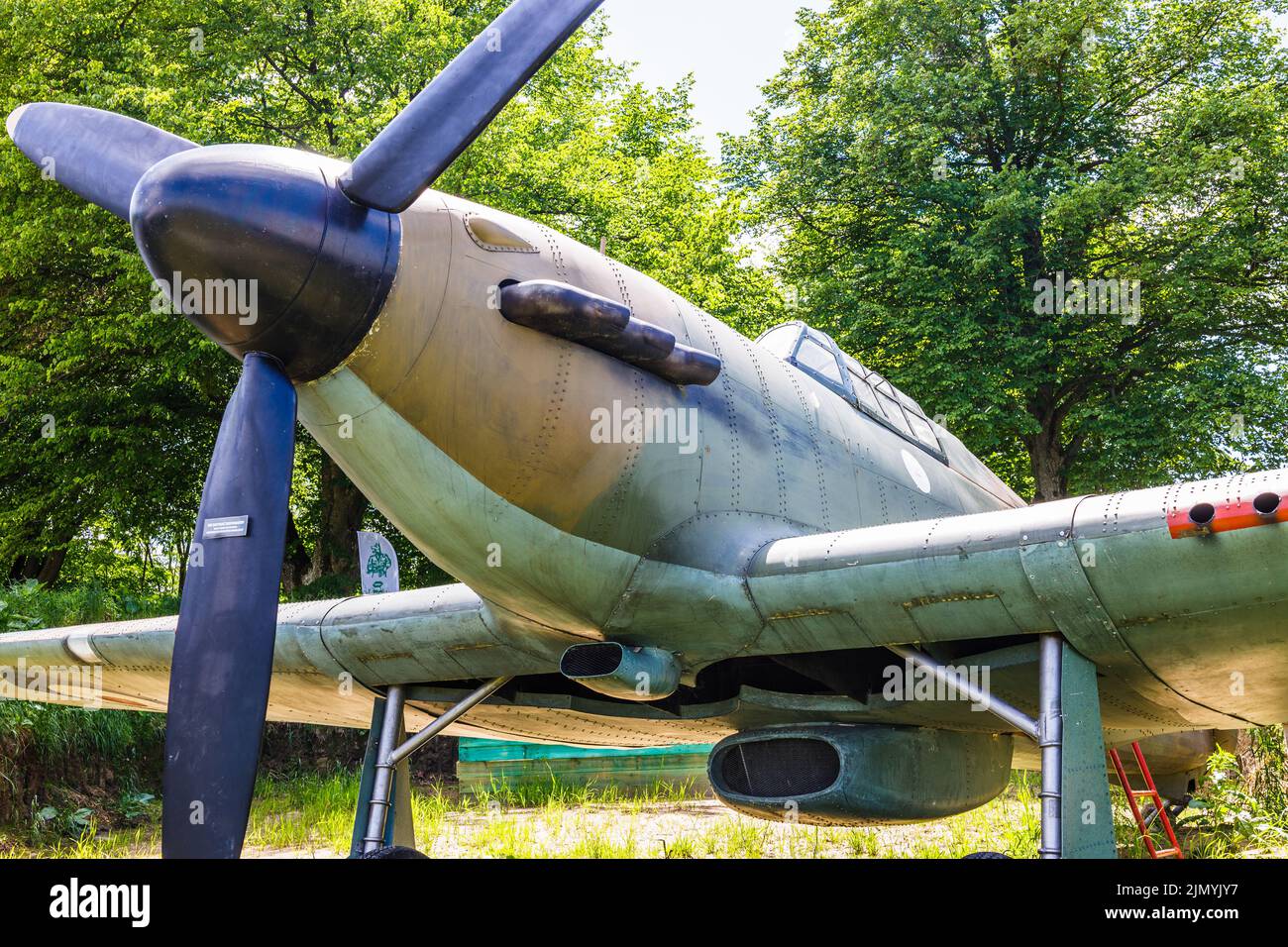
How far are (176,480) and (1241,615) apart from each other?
1857 centimetres

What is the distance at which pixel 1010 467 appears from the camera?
2252 centimetres

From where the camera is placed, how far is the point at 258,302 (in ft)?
12.8

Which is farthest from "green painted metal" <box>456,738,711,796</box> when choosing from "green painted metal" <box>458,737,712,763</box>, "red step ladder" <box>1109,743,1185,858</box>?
"red step ladder" <box>1109,743,1185,858</box>

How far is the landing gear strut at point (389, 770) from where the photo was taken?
6.03 m

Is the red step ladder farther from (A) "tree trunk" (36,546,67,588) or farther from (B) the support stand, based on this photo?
(A) "tree trunk" (36,546,67,588)

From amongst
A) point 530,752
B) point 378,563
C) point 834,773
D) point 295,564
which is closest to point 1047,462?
point 530,752

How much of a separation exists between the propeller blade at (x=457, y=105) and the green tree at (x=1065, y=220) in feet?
46.4

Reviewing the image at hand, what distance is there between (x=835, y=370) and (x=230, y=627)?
3878 millimetres

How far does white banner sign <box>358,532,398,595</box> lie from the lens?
9.11 m

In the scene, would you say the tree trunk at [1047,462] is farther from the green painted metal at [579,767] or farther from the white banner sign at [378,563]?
the white banner sign at [378,563]

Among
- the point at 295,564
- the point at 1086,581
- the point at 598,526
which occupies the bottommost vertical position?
the point at 1086,581

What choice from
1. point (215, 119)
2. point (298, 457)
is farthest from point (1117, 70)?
point (298, 457)

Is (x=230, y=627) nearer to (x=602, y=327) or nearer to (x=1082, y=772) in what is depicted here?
(x=602, y=327)

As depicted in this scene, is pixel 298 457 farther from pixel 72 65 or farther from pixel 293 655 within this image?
pixel 293 655
